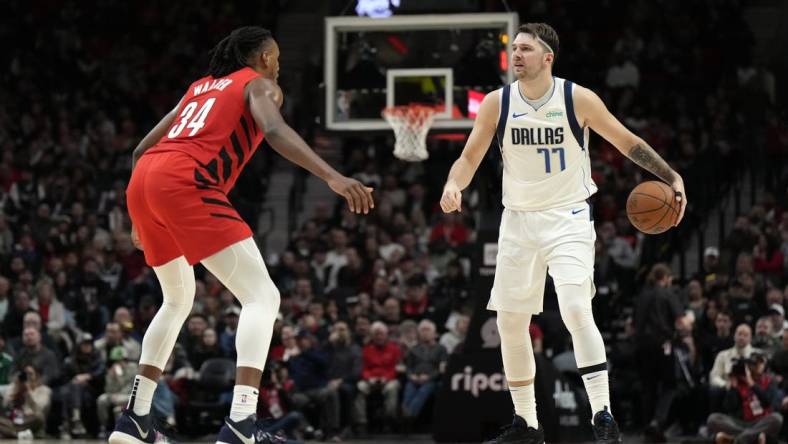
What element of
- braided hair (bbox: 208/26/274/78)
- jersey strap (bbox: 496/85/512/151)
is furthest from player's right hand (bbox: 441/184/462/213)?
braided hair (bbox: 208/26/274/78)

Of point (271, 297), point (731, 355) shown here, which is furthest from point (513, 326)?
point (731, 355)

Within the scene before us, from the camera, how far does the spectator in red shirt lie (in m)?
14.9

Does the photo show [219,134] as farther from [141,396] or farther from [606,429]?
[606,429]

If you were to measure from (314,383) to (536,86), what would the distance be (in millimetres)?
7391

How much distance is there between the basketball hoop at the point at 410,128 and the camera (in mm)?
13133

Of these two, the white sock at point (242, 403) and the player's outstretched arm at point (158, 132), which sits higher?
the player's outstretched arm at point (158, 132)

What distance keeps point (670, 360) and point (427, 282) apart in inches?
149

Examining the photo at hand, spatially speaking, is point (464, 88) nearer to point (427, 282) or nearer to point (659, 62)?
point (427, 282)

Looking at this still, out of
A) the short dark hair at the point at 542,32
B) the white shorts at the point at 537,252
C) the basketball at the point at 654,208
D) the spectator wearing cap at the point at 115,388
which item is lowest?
the spectator wearing cap at the point at 115,388

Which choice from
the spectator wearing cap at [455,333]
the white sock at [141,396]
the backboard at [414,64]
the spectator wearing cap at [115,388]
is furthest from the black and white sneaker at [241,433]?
the spectator wearing cap at [455,333]

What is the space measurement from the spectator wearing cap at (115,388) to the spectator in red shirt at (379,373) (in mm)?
2411

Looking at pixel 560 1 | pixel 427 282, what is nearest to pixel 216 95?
pixel 427 282

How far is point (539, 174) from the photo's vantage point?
8086mm

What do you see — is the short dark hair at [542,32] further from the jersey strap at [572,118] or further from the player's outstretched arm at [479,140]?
the player's outstretched arm at [479,140]
